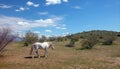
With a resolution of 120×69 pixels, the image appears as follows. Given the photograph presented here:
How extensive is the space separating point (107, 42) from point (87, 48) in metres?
9.69

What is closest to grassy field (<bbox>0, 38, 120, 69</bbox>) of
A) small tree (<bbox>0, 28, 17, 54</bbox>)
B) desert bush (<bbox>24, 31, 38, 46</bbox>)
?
small tree (<bbox>0, 28, 17, 54</bbox>)

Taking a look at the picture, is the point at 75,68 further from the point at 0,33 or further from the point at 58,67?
the point at 0,33

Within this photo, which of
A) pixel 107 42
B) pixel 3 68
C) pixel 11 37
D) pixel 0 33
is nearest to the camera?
pixel 3 68

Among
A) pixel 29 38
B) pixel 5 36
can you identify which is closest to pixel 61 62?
pixel 5 36

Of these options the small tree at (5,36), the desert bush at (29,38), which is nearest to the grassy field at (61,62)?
the small tree at (5,36)

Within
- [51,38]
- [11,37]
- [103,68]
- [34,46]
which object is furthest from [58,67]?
[51,38]

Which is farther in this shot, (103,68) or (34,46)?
(34,46)

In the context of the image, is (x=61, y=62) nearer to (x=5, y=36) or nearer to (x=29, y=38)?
(x=5, y=36)

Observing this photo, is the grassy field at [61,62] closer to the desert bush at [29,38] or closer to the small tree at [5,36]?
the small tree at [5,36]

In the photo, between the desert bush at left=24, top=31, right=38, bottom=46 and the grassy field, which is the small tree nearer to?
the grassy field

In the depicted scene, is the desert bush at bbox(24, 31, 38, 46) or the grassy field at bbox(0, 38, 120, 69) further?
the desert bush at bbox(24, 31, 38, 46)

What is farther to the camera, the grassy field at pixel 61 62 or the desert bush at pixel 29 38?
the desert bush at pixel 29 38

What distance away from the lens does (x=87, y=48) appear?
115 ft

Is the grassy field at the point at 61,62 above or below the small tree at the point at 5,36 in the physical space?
below
